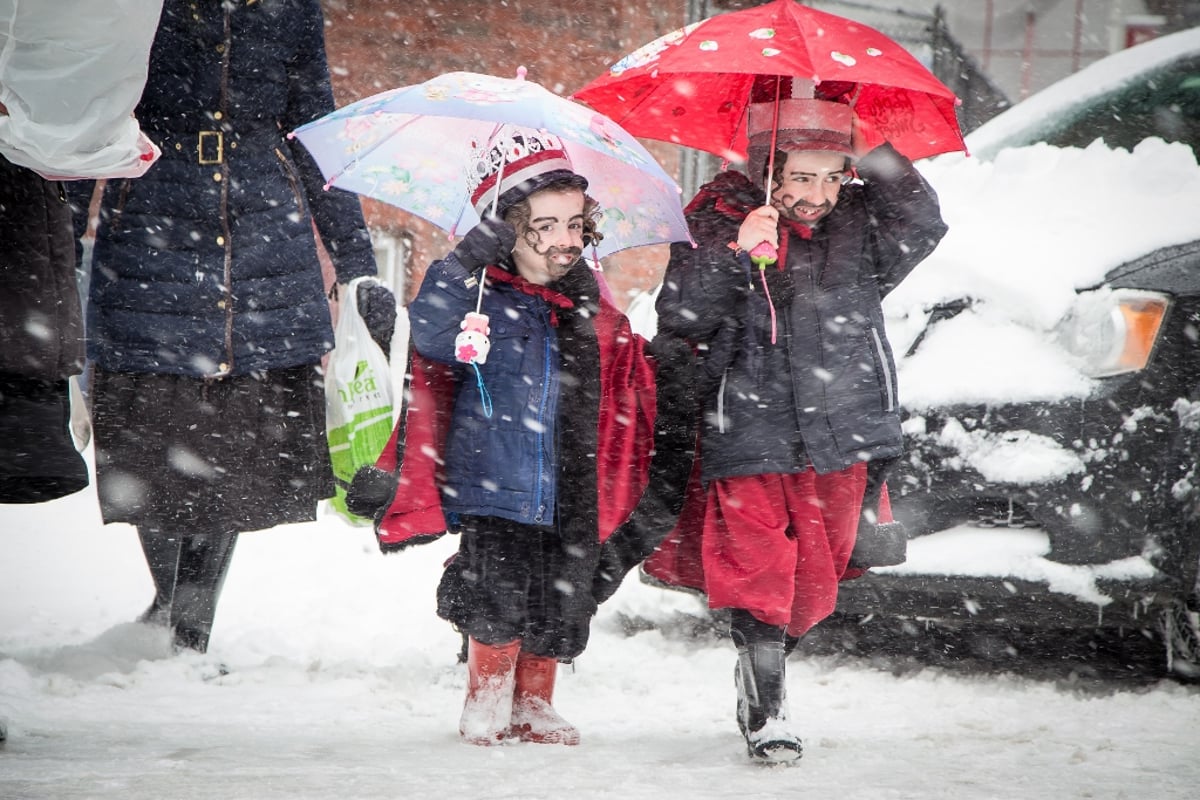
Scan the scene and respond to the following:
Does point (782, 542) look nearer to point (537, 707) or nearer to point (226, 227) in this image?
point (537, 707)

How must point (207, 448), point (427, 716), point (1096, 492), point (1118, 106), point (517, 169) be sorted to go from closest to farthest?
point (517, 169)
point (427, 716)
point (1096, 492)
point (207, 448)
point (1118, 106)

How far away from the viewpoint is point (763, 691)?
3.23 metres

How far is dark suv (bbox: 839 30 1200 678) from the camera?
12.4ft

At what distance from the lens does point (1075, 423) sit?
3.83 metres

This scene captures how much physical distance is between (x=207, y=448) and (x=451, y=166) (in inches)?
43.4

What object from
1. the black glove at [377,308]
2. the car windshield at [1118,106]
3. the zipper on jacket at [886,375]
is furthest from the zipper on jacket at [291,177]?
the car windshield at [1118,106]

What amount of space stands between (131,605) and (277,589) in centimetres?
57

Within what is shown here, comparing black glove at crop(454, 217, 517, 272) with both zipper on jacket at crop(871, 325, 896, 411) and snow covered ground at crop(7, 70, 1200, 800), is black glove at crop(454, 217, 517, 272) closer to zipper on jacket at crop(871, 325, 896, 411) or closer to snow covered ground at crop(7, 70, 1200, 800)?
zipper on jacket at crop(871, 325, 896, 411)

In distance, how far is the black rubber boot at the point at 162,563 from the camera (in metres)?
4.01

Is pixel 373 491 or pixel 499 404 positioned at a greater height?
pixel 499 404

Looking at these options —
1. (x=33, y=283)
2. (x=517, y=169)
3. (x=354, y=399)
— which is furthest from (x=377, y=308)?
(x=33, y=283)

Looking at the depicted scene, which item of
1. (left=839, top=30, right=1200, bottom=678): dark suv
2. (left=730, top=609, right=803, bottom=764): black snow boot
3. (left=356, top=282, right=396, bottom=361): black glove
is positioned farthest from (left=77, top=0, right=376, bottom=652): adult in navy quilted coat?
(left=839, top=30, right=1200, bottom=678): dark suv

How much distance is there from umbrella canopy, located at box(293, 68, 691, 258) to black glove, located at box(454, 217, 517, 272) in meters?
0.32

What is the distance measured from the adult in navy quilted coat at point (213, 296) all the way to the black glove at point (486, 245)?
0.89 m
